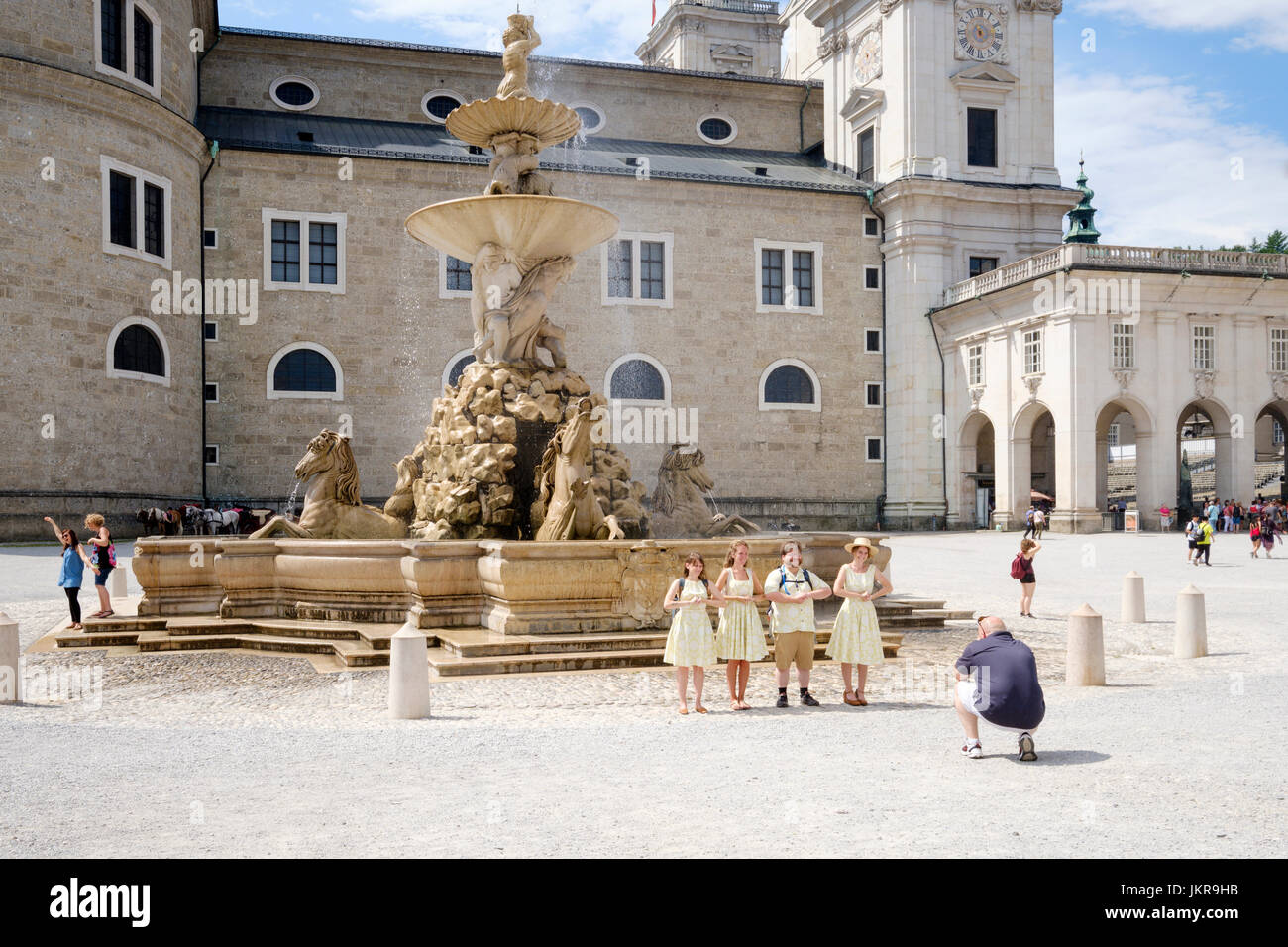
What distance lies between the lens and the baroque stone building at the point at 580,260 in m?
29.4

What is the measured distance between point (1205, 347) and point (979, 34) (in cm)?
1480

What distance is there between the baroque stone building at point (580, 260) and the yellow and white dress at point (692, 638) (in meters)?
25.0

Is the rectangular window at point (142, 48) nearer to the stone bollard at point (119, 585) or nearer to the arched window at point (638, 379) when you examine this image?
the arched window at point (638, 379)

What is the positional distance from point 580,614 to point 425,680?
3086 millimetres

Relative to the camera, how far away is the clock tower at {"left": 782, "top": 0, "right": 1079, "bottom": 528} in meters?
40.7

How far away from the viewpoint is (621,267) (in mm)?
39125

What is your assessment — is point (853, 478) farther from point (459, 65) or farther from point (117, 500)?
point (117, 500)

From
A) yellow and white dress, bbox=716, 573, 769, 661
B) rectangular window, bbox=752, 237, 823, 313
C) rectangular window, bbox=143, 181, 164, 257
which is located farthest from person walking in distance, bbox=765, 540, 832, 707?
rectangular window, bbox=752, 237, 823, 313

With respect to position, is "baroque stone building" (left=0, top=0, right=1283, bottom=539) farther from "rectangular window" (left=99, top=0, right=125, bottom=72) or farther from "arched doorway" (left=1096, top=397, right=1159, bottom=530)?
"arched doorway" (left=1096, top=397, right=1159, bottom=530)

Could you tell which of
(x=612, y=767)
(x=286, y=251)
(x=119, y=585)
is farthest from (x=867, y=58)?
(x=612, y=767)

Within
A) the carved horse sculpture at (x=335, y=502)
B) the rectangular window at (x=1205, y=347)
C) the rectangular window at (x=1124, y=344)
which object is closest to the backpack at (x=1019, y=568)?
the carved horse sculpture at (x=335, y=502)

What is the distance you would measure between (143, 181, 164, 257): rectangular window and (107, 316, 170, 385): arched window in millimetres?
2300

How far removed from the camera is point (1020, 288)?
1427 inches

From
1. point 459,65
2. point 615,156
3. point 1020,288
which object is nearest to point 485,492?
point 1020,288
